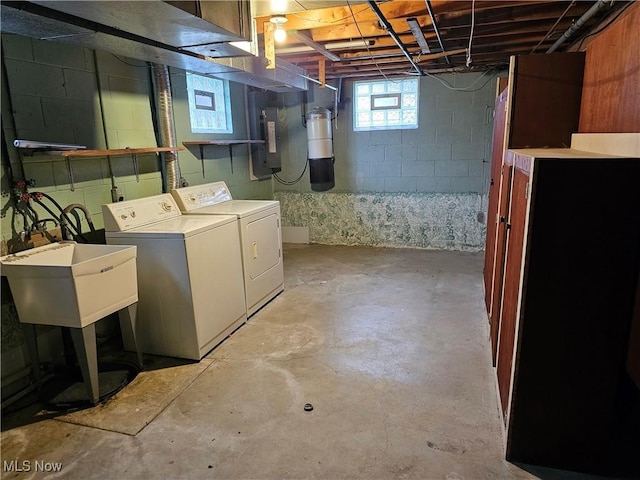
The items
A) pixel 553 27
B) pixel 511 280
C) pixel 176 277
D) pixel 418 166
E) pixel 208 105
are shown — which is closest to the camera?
pixel 511 280

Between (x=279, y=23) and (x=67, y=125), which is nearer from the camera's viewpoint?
(x=67, y=125)

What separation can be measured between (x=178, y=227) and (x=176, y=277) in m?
0.36

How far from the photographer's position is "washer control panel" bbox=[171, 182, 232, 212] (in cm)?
353

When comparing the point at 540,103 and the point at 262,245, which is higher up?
the point at 540,103

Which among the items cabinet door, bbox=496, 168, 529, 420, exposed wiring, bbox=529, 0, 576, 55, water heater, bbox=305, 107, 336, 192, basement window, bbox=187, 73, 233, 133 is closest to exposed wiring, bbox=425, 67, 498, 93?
exposed wiring, bbox=529, 0, 576, 55

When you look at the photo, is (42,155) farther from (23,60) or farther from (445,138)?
(445,138)

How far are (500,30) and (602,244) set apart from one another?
2555 mm

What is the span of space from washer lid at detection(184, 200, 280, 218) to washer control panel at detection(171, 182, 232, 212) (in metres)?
0.07

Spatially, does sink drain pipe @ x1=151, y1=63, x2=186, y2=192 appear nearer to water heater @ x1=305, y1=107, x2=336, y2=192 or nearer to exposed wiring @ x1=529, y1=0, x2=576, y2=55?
water heater @ x1=305, y1=107, x2=336, y2=192

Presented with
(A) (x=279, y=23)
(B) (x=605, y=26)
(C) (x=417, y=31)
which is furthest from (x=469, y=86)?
(A) (x=279, y=23)

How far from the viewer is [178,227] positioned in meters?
2.83

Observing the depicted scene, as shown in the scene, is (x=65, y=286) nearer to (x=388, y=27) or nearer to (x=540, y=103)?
(x=388, y=27)

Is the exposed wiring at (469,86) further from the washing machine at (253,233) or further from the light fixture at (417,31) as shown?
the washing machine at (253,233)

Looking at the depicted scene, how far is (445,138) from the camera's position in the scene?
17.6ft
